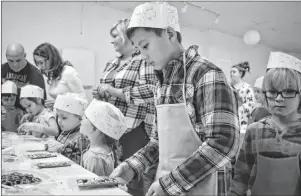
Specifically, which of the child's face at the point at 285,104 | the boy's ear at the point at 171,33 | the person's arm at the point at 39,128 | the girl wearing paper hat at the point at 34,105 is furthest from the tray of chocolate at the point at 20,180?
the girl wearing paper hat at the point at 34,105

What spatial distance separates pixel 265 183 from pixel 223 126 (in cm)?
58

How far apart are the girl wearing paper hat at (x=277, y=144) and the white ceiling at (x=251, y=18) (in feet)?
13.1

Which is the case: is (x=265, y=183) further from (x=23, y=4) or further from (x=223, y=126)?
(x=23, y=4)

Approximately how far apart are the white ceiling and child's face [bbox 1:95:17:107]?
277cm

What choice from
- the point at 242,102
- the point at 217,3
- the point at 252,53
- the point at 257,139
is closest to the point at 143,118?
the point at 257,139

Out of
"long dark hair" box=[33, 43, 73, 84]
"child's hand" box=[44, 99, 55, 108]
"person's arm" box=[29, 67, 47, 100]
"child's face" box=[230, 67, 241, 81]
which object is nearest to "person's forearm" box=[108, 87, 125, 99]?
"long dark hair" box=[33, 43, 73, 84]

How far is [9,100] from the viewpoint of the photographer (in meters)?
3.75

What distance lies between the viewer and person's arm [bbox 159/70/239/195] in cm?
103

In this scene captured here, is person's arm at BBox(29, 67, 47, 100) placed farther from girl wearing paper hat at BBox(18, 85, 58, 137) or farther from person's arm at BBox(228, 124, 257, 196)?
person's arm at BBox(228, 124, 257, 196)

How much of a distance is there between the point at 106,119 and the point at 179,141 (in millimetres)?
746

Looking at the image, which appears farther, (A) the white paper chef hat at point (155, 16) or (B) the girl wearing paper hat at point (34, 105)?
(B) the girl wearing paper hat at point (34, 105)

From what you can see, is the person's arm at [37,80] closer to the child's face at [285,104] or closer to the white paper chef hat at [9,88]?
the white paper chef hat at [9,88]

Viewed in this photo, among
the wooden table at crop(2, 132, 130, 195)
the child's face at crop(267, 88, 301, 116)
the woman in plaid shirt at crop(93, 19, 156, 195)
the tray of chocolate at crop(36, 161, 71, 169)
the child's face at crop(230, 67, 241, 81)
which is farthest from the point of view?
the child's face at crop(230, 67, 241, 81)

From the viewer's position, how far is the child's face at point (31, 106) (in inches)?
137
